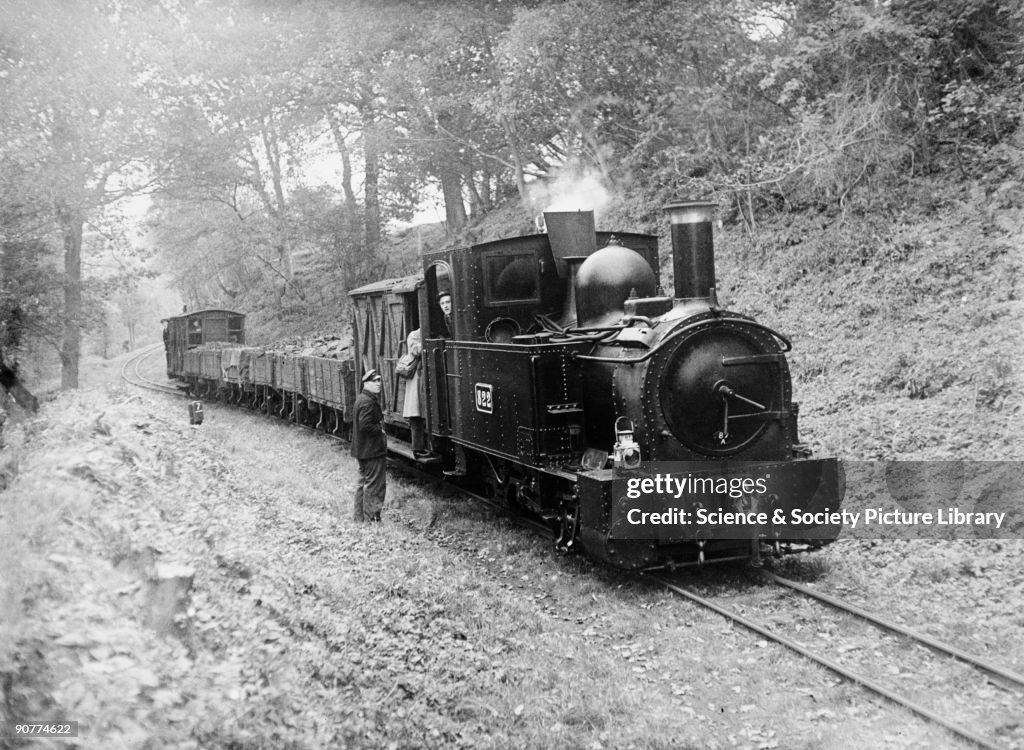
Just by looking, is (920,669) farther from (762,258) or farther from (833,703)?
(762,258)

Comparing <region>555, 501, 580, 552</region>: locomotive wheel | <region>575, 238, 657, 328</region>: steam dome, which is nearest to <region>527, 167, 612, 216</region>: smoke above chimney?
<region>575, 238, 657, 328</region>: steam dome

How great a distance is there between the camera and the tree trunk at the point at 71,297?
16.0 m

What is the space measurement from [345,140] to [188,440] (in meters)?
17.6

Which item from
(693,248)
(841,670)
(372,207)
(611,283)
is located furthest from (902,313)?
(372,207)

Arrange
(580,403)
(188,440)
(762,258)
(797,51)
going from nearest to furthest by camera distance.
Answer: (580,403) < (188,440) < (797,51) < (762,258)

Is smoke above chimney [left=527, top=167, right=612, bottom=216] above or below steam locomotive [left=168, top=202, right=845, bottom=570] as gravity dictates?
above

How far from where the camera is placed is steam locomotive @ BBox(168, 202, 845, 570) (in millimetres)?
6258

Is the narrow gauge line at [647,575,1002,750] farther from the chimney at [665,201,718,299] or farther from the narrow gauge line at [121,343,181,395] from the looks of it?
the narrow gauge line at [121,343,181,395]

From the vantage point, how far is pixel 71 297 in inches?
636

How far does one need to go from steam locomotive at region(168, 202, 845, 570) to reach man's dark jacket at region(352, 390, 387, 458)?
83 cm

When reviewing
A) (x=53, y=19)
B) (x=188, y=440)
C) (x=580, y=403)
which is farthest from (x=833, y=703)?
(x=53, y=19)

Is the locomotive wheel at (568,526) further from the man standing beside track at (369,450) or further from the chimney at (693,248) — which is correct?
the man standing beside track at (369,450)

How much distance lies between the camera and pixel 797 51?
12.1 meters

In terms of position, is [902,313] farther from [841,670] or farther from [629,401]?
[841,670]
